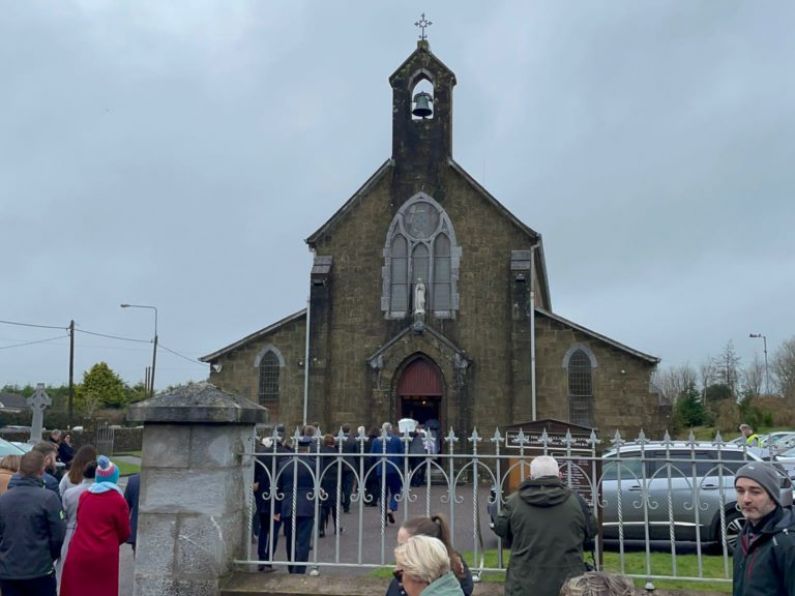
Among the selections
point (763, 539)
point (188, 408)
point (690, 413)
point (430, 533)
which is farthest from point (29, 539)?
point (690, 413)

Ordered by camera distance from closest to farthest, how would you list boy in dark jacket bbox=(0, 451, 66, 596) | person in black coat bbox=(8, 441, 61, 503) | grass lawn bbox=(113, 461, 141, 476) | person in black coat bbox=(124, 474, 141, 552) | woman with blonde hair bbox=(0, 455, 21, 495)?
1. boy in dark jacket bbox=(0, 451, 66, 596)
2. person in black coat bbox=(8, 441, 61, 503)
3. woman with blonde hair bbox=(0, 455, 21, 495)
4. person in black coat bbox=(124, 474, 141, 552)
5. grass lawn bbox=(113, 461, 141, 476)

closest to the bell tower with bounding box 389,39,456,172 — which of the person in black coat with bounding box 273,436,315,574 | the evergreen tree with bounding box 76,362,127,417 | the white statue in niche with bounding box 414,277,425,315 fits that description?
the white statue in niche with bounding box 414,277,425,315

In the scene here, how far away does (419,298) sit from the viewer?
942 inches

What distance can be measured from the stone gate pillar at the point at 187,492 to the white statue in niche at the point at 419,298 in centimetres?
1754

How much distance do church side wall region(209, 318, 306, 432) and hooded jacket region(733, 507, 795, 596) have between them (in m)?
21.2

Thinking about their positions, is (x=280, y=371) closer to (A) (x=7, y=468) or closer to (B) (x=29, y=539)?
(A) (x=7, y=468)

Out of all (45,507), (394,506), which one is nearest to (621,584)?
(45,507)

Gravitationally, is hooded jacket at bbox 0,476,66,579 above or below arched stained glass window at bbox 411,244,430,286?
below

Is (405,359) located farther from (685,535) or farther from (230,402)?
(230,402)

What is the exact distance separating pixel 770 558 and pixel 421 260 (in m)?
21.2

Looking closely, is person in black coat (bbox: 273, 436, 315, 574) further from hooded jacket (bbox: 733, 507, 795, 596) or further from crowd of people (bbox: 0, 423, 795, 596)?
hooded jacket (bbox: 733, 507, 795, 596)

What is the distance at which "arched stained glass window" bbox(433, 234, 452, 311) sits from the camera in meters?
24.5

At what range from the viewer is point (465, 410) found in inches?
906

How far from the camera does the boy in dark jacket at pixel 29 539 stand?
229 inches
